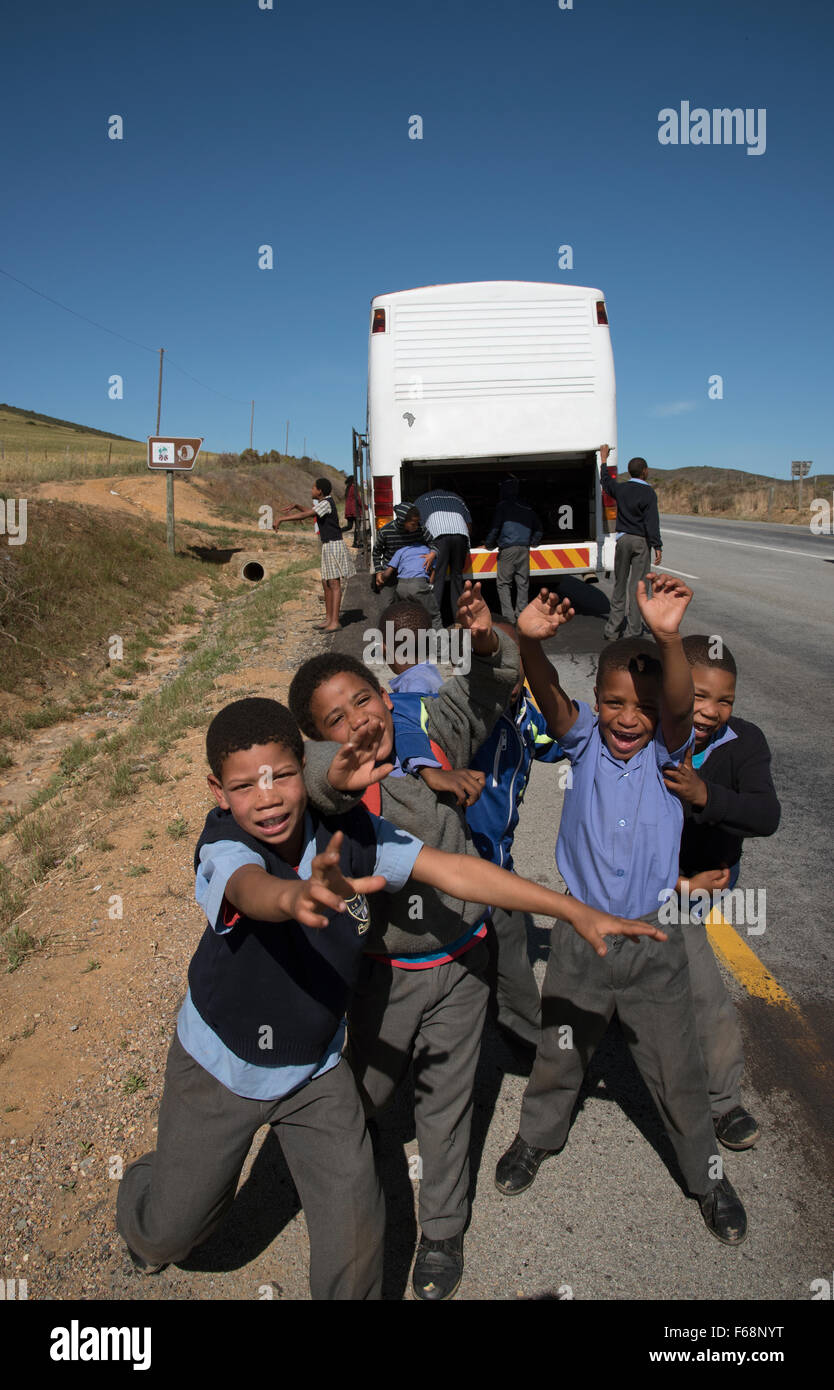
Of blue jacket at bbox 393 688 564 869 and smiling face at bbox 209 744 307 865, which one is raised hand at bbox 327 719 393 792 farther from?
blue jacket at bbox 393 688 564 869

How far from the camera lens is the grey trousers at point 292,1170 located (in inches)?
75.0

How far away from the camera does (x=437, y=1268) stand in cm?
211

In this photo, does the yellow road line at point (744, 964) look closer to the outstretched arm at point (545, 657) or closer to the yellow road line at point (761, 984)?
the yellow road line at point (761, 984)

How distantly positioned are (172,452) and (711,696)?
17.5 meters

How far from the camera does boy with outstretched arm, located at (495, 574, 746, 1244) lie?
2236mm

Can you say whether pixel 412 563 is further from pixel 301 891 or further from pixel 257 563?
pixel 257 563

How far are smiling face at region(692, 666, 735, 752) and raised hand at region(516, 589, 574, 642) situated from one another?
1.66ft

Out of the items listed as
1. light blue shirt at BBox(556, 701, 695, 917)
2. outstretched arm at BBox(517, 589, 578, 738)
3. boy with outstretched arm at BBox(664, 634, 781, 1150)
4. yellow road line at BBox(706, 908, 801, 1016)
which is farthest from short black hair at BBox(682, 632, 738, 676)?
yellow road line at BBox(706, 908, 801, 1016)

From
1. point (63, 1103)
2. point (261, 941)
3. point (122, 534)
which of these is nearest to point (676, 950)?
point (261, 941)

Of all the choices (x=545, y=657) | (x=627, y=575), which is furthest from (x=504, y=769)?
(x=627, y=575)

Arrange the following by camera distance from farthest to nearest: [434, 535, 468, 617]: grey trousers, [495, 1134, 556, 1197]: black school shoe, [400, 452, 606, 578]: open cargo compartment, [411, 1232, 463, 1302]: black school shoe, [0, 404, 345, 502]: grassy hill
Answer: [0, 404, 345, 502]: grassy hill < [400, 452, 606, 578]: open cargo compartment < [434, 535, 468, 617]: grey trousers < [495, 1134, 556, 1197]: black school shoe < [411, 1232, 463, 1302]: black school shoe
